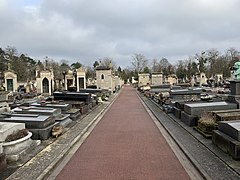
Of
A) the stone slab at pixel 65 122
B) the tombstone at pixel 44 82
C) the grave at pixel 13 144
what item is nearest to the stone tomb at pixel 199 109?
the stone slab at pixel 65 122

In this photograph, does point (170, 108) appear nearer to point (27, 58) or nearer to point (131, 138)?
point (131, 138)

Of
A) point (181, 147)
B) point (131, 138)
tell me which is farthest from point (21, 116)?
point (181, 147)

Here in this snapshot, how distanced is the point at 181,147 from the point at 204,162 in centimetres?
179

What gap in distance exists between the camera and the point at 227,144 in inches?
316

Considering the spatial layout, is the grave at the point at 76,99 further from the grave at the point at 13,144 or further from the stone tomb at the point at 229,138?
the stone tomb at the point at 229,138

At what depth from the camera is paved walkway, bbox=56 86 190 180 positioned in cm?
673

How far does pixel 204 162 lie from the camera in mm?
7457

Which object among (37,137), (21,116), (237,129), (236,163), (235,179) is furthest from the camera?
(21,116)

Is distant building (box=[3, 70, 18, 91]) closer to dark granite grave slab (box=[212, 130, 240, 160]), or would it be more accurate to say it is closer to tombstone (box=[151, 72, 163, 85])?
tombstone (box=[151, 72, 163, 85])

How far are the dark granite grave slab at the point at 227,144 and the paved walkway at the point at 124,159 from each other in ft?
4.60

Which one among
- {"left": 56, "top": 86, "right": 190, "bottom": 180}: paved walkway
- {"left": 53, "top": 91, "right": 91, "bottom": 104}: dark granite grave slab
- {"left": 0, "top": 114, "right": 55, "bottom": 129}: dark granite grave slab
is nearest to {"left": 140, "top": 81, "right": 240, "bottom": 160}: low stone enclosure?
{"left": 56, "top": 86, "right": 190, "bottom": 180}: paved walkway

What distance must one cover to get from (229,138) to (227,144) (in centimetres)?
18

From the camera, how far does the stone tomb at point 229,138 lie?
7.48 m

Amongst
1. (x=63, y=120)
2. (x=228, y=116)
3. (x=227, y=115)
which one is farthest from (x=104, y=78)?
(x=228, y=116)
